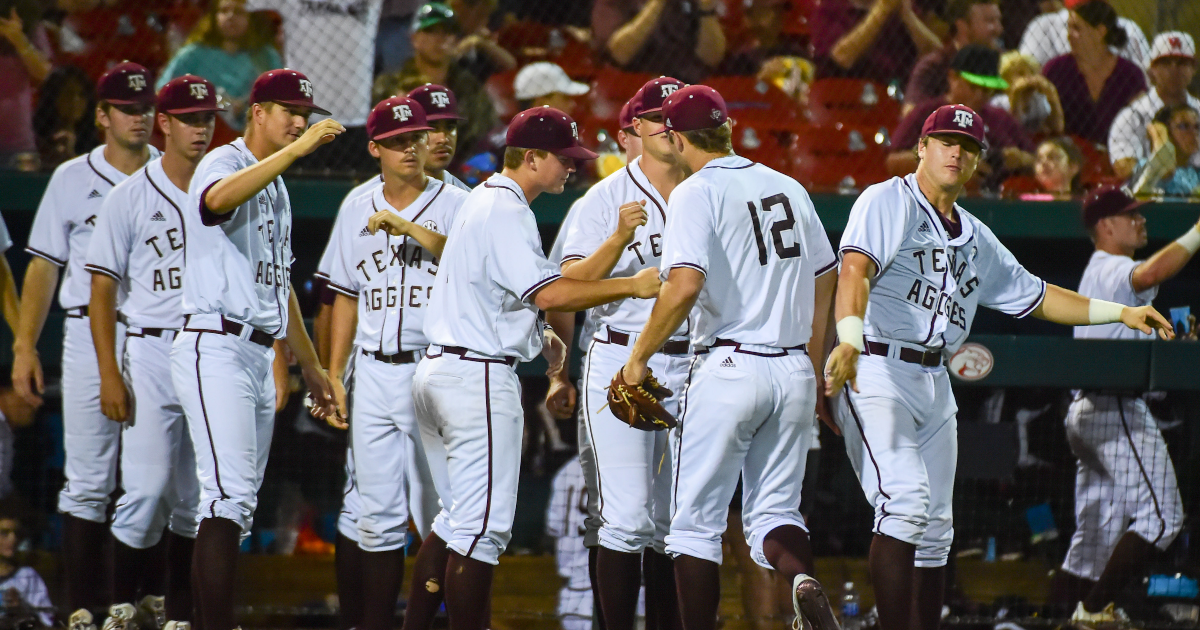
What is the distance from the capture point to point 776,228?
356 cm

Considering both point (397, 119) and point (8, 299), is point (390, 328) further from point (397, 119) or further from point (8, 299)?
point (8, 299)

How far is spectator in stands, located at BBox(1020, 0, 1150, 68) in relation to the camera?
251 inches

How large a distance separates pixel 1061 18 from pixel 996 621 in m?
3.29

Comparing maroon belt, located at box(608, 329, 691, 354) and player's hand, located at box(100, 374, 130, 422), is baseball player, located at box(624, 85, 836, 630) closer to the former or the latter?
maroon belt, located at box(608, 329, 691, 354)

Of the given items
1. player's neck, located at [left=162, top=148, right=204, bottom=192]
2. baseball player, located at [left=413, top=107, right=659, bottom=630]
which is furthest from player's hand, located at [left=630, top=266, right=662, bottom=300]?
player's neck, located at [left=162, top=148, right=204, bottom=192]

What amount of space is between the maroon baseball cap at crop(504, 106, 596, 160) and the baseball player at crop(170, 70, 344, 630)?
540mm

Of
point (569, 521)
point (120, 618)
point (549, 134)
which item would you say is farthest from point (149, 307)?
point (569, 521)

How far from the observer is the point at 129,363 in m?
4.15

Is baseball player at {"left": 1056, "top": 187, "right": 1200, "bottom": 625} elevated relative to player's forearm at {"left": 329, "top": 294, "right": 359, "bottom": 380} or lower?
lower

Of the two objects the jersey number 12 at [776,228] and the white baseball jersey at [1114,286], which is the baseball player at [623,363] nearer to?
the jersey number 12 at [776,228]

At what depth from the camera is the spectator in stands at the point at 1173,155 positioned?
232 inches

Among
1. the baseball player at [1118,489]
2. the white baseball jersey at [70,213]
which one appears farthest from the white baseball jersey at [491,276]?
the baseball player at [1118,489]

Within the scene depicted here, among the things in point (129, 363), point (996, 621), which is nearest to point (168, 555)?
point (129, 363)

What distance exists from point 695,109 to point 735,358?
69cm
